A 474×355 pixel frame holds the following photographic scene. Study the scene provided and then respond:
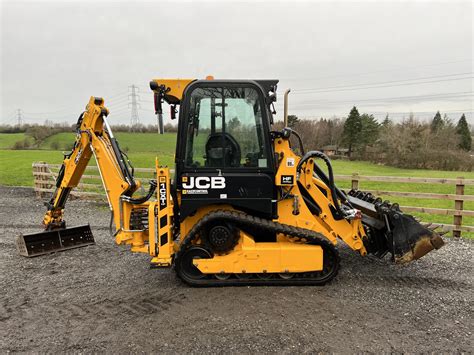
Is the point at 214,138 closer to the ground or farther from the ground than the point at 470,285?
farther from the ground

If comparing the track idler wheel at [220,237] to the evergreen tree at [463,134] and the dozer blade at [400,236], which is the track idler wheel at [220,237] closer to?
the dozer blade at [400,236]

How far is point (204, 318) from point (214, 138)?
2356mm

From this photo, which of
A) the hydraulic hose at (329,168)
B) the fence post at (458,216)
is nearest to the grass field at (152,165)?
the hydraulic hose at (329,168)

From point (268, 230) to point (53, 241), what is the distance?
455 centimetres

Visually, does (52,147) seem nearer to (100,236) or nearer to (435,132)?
(100,236)

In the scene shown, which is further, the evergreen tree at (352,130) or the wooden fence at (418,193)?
the evergreen tree at (352,130)

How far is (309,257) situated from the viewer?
492 centimetres

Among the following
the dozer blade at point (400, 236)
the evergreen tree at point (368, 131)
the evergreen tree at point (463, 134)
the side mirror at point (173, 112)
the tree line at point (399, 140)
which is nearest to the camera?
the dozer blade at point (400, 236)

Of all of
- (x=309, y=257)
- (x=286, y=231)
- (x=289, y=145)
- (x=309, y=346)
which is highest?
(x=289, y=145)

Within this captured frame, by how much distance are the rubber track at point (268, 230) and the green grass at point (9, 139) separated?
154 feet

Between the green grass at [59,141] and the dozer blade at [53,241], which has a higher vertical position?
the green grass at [59,141]

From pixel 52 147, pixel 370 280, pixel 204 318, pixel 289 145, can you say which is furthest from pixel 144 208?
pixel 52 147

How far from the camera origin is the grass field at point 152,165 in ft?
45.8

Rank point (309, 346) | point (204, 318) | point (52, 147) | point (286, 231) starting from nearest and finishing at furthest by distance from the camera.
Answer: point (309, 346) → point (204, 318) → point (286, 231) → point (52, 147)
